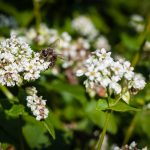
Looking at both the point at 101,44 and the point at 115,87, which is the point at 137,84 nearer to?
the point at 115,87

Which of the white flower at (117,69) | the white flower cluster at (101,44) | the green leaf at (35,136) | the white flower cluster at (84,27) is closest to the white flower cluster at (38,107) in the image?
the white flower at (117,69)

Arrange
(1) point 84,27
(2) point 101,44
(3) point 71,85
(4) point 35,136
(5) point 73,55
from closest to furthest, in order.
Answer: (4) point 35,136
(3) point 71,85
(5) point 73,55
(2) point 101,44
(1) point 84,27

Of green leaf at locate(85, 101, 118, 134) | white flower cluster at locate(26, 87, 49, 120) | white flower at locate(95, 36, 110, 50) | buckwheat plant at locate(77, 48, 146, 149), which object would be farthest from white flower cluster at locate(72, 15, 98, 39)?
white flower cluster at locate(26, 87, 49, 120)

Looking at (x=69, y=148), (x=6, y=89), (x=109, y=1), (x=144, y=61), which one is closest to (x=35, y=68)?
(x=6, y=89)

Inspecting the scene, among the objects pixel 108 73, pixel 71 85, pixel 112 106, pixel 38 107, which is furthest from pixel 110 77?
pixel 71 85

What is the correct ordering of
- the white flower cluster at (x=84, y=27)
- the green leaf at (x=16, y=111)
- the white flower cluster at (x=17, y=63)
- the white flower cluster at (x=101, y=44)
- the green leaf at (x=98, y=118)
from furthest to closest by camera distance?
the white flower cluster at (x=84, y=27) < the white flower cluster at (x=101, y=44) < the green leaf at (x=98, y=118) < the green leaf at (x=16, y=111) < the white flower cluster at (x=17, y=63)

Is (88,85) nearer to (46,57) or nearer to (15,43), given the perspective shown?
(46,57)

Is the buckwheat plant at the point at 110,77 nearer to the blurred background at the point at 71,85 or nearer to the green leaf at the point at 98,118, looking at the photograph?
the blurred background at the point at 71,85

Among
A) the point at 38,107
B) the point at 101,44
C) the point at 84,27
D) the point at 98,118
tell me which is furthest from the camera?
the point at 84,27
